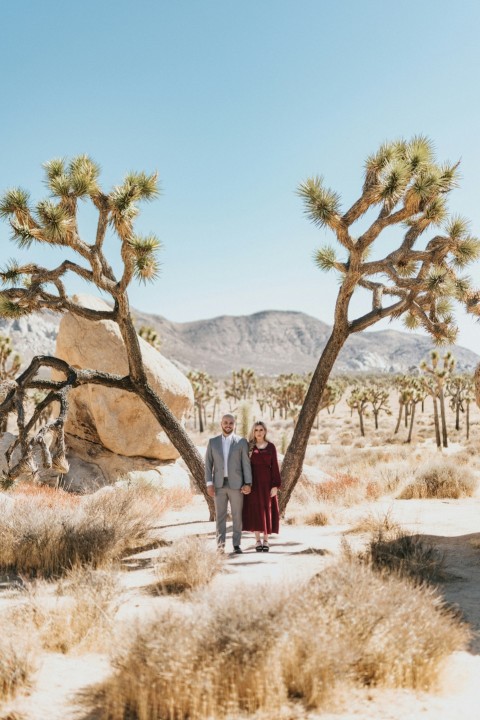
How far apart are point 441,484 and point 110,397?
25.7 ft

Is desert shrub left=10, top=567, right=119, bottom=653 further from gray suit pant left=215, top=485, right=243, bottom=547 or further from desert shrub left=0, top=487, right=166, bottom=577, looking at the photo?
gray suit pant left=215, top=485, right=243, bottom=547

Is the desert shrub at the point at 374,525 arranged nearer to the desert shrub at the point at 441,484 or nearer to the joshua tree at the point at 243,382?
the desert shrub at the point at 441,484

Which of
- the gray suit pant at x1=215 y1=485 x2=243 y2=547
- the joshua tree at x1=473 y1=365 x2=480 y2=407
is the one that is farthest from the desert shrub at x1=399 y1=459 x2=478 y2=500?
the gray suit pant at x1=215 y1=485 x2=243 y2=547

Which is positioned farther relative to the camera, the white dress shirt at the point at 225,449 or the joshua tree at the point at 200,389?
the joshua tree at the point at 200,389

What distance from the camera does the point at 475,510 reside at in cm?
1100

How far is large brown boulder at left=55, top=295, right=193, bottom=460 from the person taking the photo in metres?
14.2

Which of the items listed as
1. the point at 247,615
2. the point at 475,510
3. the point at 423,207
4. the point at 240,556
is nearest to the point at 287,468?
the point at 240,556

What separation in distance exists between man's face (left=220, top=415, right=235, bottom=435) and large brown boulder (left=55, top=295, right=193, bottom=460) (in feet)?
22.9

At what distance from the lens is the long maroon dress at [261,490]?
765 centimetres

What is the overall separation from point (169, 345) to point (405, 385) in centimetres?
15902

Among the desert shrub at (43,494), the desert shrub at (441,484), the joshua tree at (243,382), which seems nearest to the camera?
the desert shrub at (43,494)

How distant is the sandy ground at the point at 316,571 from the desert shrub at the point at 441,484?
36 cm

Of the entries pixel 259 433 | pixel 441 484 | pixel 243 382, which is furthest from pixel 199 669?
pixel 243 382

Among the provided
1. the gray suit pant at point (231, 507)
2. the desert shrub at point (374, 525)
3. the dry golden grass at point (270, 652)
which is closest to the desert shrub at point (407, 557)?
→ the desert shrub at point (374, 525)
